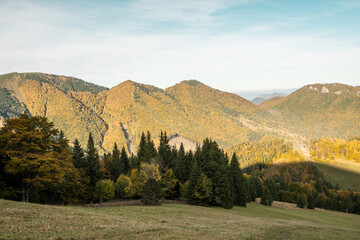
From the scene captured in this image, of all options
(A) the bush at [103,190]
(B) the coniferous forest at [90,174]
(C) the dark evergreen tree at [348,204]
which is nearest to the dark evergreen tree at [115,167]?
(B) the coniferous forest at [90,174]

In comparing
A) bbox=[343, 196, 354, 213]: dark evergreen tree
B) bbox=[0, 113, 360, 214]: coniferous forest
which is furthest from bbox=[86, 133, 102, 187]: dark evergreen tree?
bbox=[343, 196, 354, 213]: dark evergreen tree

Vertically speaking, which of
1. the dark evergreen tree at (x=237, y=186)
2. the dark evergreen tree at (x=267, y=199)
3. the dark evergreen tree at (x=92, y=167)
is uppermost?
the dark evergreen tree at (x=92, y=167)

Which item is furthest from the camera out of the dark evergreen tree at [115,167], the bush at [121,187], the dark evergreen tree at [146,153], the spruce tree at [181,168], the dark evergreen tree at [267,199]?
the dark evergreen tree at [267,199]

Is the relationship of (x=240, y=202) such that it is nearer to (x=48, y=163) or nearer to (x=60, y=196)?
(x=60, y=196)

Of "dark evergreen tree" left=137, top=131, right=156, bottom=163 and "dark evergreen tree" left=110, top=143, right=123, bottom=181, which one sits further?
"dark evergreen tree" left=110, top=143, right=123, bottom=181

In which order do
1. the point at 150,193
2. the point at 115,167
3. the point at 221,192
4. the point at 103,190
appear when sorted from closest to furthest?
the point at 150,193 → the point at 103,190 → the point at 221,192 → the point at 115,167

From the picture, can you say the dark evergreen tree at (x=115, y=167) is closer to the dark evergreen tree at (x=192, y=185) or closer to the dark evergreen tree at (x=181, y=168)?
the dark evergreen tree at (x=181, y=168)

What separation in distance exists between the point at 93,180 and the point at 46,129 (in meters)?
19.7

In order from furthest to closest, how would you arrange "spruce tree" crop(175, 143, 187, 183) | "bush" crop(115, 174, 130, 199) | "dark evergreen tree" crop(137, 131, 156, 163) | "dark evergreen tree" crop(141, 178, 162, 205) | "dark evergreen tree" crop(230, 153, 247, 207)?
"spruce tree" crop(175, 143, 187, 183), "dark evergreen tree" crop(137, 131, 156, 163), "dark evergreen tree" crop(230, 153, 247, 207), "bush" crop(115, 174, 130, 199), "dark evergreen tree" crop(141, 178, 162, 205)

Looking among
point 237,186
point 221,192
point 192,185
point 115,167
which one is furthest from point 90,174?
point 237,186

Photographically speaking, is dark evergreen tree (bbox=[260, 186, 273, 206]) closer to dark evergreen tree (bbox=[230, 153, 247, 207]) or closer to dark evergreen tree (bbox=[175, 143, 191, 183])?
dark evergreen tree (bbox=[230, 153, 247, 207])

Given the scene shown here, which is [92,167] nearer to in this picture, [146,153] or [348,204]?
[146,153]

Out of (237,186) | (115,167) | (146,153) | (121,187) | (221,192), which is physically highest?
(146,153)

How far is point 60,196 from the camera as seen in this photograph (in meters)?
47.4
